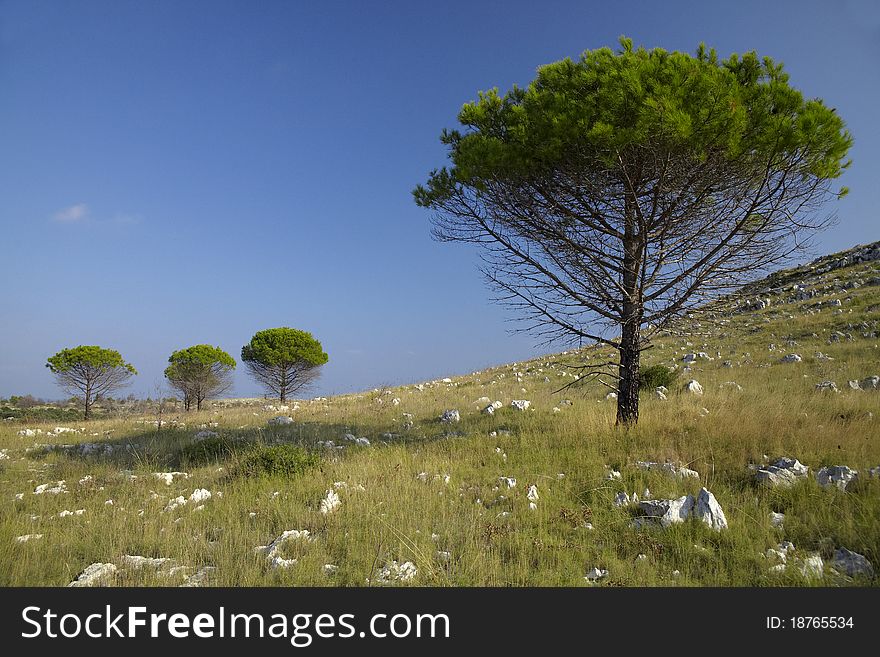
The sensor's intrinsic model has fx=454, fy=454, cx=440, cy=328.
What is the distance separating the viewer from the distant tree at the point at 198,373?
112 ft

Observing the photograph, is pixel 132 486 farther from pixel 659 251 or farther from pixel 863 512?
pixel 659 251

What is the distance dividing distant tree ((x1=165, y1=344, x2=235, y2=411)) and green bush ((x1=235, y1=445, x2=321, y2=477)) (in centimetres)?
3083

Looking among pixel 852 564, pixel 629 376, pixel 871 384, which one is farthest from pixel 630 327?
pixel 871 384

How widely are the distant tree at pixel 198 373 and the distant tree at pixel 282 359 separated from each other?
2.00 meters

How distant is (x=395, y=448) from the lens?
8125 millimetres

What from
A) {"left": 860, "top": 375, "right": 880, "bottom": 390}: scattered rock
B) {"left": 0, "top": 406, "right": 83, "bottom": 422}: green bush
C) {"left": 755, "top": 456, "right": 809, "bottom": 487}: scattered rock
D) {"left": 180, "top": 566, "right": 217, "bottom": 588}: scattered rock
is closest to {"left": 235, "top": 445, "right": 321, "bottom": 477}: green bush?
{"left": 180, "top": 566, "right": 217, "bottom": 588}: scattered rock

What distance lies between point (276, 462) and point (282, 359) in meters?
29.6

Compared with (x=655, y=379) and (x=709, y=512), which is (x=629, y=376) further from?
(x=655, y=379)

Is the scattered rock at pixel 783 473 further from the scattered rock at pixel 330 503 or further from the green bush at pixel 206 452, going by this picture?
the green bush at pixel 206 452

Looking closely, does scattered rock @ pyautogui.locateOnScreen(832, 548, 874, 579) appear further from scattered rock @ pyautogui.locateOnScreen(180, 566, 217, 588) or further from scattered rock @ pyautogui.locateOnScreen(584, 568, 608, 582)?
scattered rock @ pyautogui.locateOnScreen(180, 566, 217, 588)

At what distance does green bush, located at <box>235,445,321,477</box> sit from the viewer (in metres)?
6.81

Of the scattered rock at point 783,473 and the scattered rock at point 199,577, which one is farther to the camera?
the scattered rock at point 783,473

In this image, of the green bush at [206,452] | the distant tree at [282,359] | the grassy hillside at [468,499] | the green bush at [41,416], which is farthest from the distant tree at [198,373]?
the green bush at [206,452]
